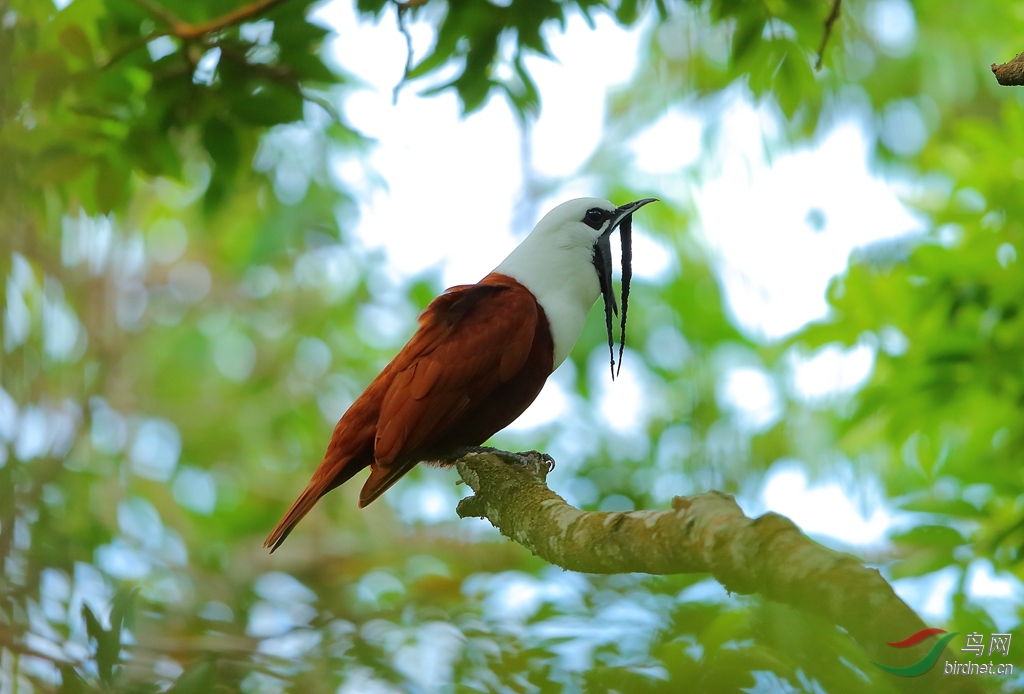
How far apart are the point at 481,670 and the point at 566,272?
161 centimetres

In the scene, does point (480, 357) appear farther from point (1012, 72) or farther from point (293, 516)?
point (1012, 72)

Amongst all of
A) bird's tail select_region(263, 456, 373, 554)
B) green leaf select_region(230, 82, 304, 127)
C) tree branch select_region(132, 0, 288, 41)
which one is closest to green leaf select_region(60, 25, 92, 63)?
tree branch select_region(132, 0, 288, 41)

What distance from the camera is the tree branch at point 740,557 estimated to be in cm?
130

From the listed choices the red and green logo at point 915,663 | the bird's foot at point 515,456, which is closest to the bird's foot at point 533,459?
the bird's foot at point 515,456

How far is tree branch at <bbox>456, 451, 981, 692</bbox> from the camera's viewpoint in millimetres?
1305

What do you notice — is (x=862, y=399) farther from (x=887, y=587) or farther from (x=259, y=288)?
(x=259, y=288)

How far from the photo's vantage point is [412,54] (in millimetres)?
3012

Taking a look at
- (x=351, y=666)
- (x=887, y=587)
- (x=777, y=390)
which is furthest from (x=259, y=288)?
(x=887, y=587)

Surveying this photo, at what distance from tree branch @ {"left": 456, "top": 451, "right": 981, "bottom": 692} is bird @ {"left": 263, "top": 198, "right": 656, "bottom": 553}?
0.72 m

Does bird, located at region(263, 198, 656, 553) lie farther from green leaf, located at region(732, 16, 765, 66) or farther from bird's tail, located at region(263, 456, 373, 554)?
green leaf, located at region(732, 16, 765, 66)

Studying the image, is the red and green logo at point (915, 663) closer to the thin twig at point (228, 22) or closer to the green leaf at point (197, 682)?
the green leaf at point (197, 682)

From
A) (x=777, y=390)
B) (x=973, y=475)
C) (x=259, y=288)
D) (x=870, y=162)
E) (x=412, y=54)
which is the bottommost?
(x=973, y=475)

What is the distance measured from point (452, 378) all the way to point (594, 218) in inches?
33.3

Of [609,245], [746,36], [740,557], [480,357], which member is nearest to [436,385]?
[480,357]
